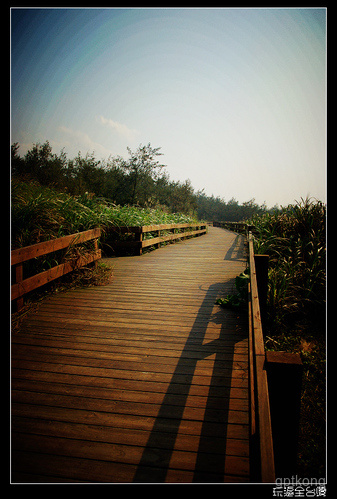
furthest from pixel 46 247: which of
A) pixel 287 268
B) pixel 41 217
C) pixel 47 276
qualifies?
pixel 287 268

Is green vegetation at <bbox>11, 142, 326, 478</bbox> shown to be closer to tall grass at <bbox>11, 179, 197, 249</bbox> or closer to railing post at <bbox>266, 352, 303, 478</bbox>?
tall grass at <bbox>11, 179, 197, 249</bbox>

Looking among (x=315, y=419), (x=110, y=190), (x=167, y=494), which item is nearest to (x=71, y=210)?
(x=167, y=494)

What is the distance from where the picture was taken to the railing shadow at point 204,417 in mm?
1429

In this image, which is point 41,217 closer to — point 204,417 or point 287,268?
point 204,417

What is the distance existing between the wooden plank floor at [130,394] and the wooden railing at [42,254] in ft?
1.17

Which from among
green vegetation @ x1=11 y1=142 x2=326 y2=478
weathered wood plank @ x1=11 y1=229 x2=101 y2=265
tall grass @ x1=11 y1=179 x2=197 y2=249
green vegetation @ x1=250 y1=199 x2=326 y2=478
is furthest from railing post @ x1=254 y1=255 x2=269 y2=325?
tall grass @ x1=11 y1=179 x2=197 y2=249

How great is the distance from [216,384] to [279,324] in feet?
8.87

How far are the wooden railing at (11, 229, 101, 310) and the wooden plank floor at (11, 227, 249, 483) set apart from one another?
0.36 meters

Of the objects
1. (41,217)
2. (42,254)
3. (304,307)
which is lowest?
(304,307)

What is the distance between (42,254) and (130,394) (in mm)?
2229

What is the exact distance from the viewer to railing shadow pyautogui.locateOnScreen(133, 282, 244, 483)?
1.43 metres

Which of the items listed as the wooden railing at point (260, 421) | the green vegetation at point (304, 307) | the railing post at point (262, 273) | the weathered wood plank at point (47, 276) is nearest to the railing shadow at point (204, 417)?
the wooden railing at point (260, 421)

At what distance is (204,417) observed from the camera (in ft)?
5.82
